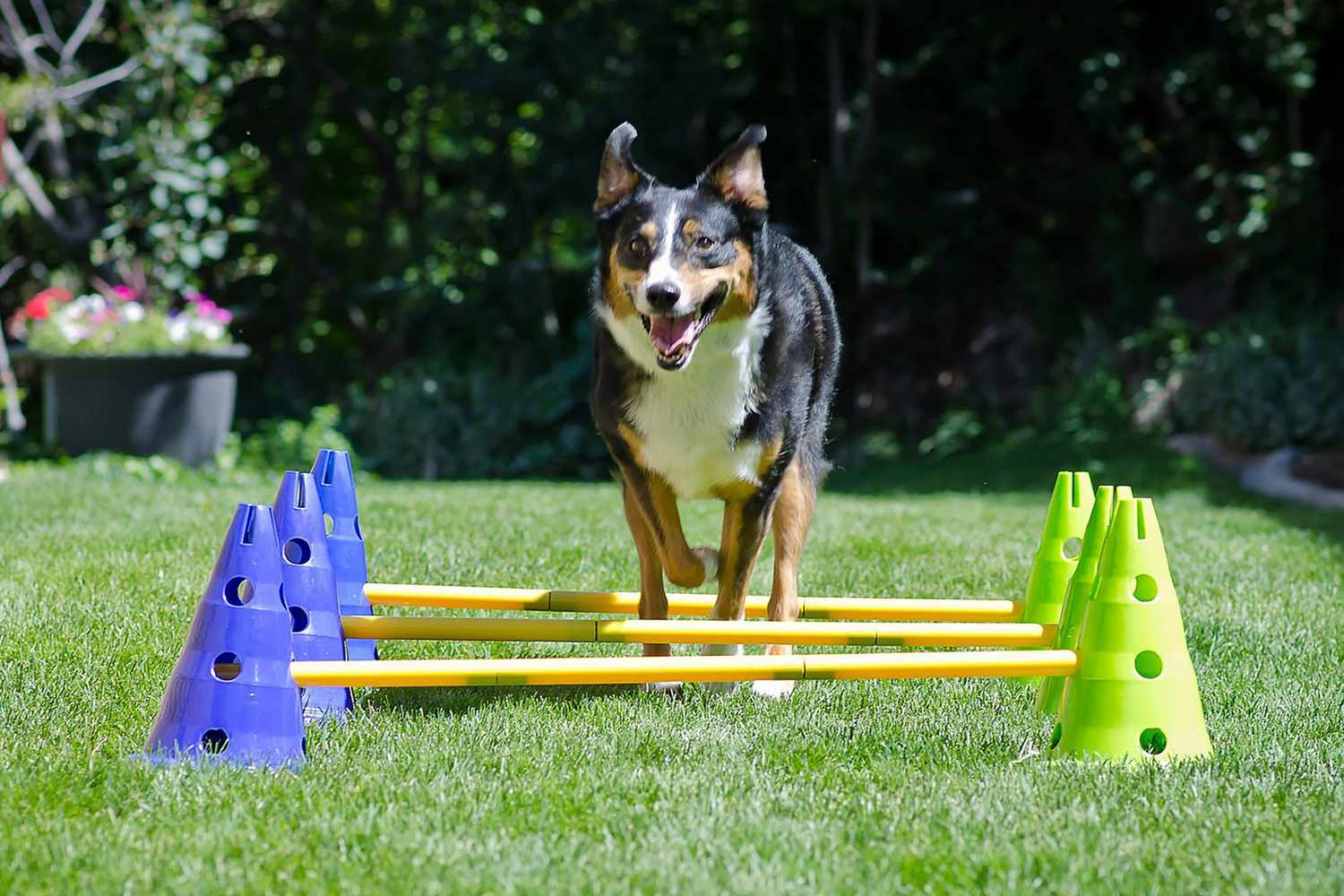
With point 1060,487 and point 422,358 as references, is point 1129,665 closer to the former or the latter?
point 1060,487

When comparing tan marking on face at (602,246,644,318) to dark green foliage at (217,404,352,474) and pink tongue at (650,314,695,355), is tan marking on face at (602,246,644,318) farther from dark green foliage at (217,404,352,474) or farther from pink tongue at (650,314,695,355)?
dark green foliage at (217,404,352,474)

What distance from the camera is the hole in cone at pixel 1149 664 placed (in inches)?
116

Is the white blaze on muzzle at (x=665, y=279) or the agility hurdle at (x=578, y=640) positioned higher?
the white blaze on muzzle at (x=665, y=279)

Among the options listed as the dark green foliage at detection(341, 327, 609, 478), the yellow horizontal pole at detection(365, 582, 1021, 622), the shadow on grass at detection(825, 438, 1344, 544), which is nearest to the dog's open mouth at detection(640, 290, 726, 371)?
the yellow horizontal pole at detection(365, 582, 1021, 622)

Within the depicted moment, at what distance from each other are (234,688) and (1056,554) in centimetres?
222

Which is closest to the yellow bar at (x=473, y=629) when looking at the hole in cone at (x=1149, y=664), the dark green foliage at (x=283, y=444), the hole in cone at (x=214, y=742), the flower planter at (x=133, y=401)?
the hole in cone at (x=214, y=742)

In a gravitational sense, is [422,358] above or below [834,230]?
below

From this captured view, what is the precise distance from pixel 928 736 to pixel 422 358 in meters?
8.08

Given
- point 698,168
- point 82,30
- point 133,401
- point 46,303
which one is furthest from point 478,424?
point 82,30

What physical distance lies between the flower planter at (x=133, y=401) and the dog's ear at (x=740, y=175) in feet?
21.6

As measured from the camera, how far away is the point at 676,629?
3.06m

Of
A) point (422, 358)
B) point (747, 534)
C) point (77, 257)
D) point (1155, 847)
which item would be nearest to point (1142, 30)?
point (422, 358)

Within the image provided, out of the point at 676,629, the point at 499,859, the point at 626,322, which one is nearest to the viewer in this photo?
Result: the point at 499,859

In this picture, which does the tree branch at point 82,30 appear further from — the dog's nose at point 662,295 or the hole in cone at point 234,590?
the hole in cone at point 234,590
